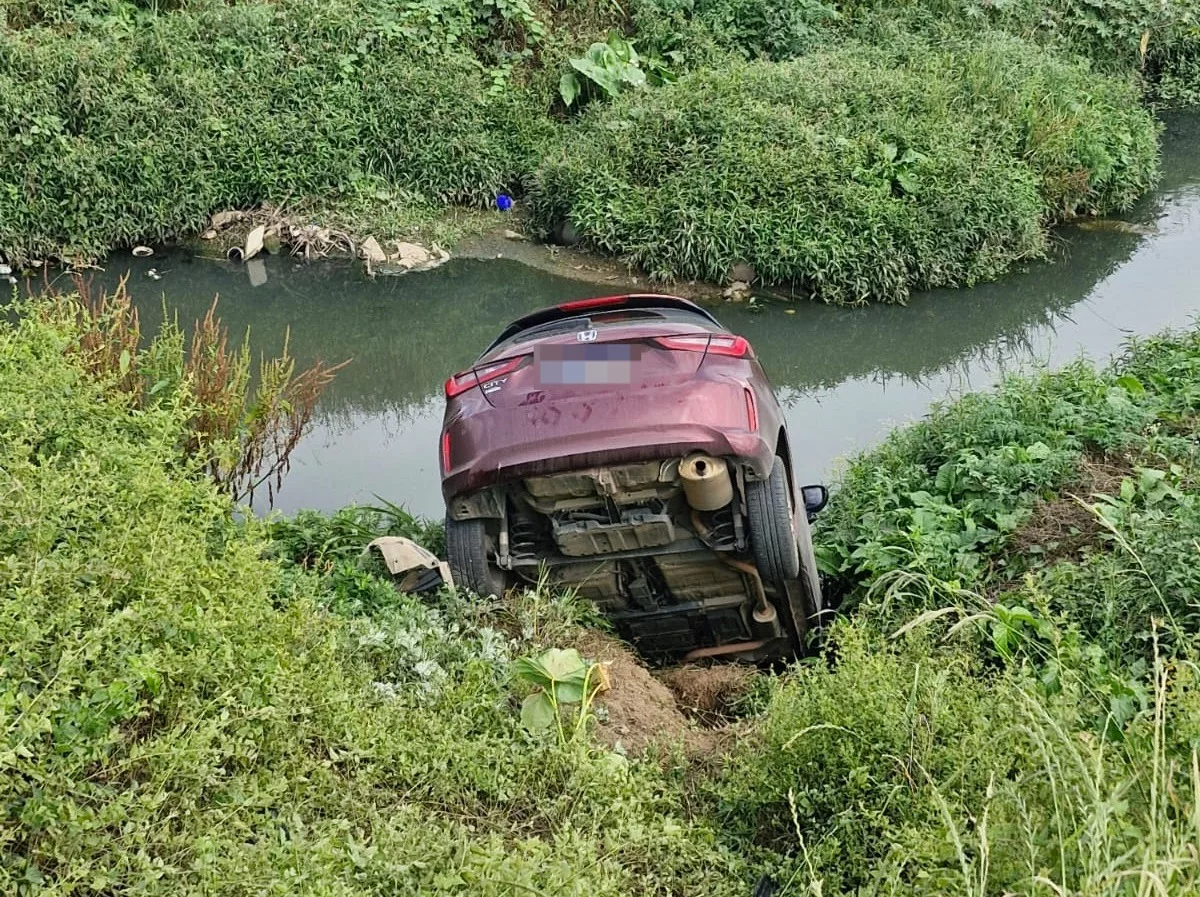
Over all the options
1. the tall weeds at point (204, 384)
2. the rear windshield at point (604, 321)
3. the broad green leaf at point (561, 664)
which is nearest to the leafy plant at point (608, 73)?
A: the tall weeds at point (204, 384)

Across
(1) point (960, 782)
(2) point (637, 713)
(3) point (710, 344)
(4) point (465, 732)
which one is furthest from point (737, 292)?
(1) point (960, 782)

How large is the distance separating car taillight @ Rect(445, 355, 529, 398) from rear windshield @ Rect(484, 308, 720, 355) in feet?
1.23

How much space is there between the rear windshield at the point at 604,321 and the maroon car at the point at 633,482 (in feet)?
0.82

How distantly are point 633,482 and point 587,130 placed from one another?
7.99 metres

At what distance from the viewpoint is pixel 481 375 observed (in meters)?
4.73

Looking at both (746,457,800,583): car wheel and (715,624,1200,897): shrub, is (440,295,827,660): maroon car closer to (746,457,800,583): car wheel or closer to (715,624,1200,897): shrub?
(746,457,800,583): car wheel

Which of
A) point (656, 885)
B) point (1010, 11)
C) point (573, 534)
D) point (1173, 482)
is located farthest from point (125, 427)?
point (1010, 11)

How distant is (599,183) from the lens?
10.5 m

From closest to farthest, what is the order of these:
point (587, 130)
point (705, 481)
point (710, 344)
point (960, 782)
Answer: point (960, 782) → point (705, 481) → point (710, 344) → point (587, 130)

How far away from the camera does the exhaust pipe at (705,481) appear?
169 inches

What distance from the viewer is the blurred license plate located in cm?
453

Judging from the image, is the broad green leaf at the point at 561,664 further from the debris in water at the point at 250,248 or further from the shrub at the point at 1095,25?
the shrub at the point at 1095,25

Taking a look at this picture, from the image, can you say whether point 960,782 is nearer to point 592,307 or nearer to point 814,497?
point 814,497

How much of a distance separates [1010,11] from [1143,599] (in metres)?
12.2
